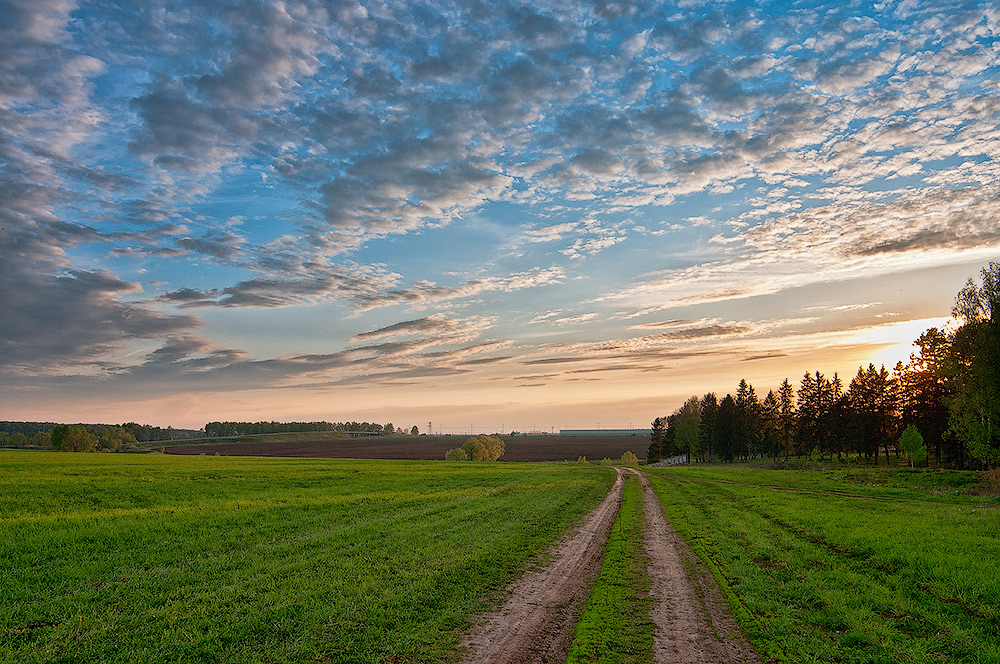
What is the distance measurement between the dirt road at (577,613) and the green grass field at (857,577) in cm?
62

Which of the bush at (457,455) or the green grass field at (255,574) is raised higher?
the green grass field at (255,574)

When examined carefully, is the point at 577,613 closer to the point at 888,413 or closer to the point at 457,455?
the point at 888,413

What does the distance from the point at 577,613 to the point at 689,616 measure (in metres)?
2.46

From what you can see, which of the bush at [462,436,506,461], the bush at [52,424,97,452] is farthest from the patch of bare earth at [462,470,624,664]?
the bush at [52,424,97,452]

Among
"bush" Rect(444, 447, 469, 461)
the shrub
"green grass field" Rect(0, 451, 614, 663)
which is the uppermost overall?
the shrub

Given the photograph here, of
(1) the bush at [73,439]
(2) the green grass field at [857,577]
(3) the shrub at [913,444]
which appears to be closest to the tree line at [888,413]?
(3) the shrub at [913,444]

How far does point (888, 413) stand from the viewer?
273 ft

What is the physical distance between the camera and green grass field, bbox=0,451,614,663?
9672 millimetres

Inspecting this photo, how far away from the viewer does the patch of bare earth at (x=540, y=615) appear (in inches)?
363

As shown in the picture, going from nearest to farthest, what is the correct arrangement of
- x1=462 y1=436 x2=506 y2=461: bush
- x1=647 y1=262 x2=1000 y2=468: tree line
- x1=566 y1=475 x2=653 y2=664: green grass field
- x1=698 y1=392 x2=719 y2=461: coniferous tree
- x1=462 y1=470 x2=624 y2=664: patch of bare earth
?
x1=566 y1=475 x2=653 y2=664: green grass field → x1=462 y1=470 x2=624 y2=664: patch of bare earth → x1=647 y1=262 x2=1000 y2=468: tree line → x1=698 y1=392 x2=719 y2=461: coniferous tree → x1=462 y1=436 x2=506 y2=461: bush

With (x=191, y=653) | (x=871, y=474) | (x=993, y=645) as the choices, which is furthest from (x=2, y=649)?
(x=871, y=474)

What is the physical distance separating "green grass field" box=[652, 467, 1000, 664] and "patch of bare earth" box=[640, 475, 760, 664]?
43cm

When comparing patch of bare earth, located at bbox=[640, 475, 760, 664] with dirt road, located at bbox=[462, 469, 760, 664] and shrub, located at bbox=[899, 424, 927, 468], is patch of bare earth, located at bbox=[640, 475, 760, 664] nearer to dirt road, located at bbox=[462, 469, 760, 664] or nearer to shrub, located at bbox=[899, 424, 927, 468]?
dirt road, located at bbox=[462, 469, 760, 664]

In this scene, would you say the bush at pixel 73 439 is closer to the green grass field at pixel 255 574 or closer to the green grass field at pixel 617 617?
the green grass field at pixel 255 574
